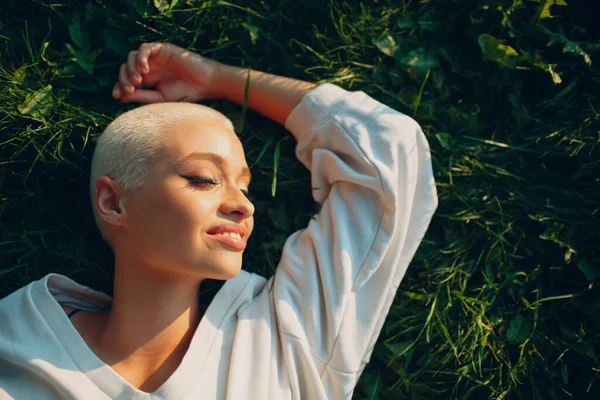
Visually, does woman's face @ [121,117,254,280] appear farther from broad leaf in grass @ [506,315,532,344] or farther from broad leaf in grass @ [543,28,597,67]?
broad leaf in grass @ [543,28,597,67]

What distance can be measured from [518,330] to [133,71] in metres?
2.31

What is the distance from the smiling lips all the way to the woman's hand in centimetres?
88

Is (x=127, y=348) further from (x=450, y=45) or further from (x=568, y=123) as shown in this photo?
(x=568, y=123)

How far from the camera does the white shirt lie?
258 cm

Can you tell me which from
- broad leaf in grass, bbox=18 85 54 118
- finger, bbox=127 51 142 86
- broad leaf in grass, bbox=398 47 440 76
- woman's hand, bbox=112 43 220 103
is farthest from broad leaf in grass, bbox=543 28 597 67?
broad leaf in grass, bbox=18 85 54 118

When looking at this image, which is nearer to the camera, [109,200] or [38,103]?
[109,200]

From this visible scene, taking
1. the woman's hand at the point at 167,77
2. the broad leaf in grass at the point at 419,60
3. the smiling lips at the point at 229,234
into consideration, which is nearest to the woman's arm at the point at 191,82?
the woman's hand at the point at 167,77

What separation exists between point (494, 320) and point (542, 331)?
0.26m

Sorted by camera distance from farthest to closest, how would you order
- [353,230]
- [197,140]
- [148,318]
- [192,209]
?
[353,230]
[148,318]
[197,140]
[192,209]

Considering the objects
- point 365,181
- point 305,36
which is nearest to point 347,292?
point 365,181

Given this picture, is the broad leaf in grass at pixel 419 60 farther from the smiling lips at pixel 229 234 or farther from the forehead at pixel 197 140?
the smiling lips at pixel 229 234

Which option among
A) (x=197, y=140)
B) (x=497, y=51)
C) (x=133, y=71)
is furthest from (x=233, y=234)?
(x=497, y=51)

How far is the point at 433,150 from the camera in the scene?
318cm

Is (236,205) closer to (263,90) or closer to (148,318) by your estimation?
(148,318)
